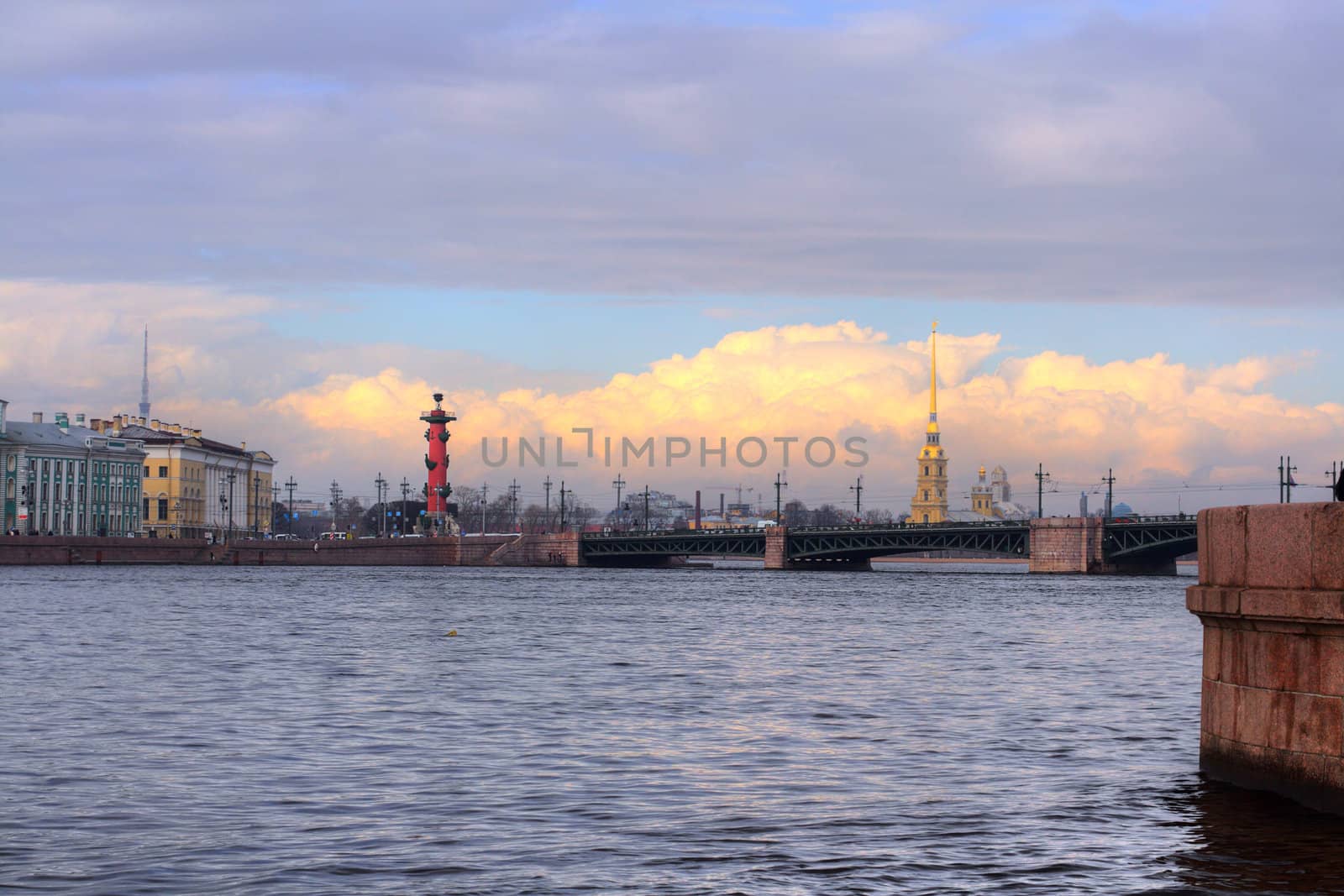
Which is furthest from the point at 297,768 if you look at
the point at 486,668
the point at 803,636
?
the point at 803,636

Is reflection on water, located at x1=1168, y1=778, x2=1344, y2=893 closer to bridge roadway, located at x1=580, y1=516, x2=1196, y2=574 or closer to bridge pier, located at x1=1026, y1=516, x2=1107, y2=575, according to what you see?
bridge roadway, located at x1=580, y1=516, x2=1196, y2=574

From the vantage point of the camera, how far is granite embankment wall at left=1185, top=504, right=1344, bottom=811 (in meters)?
10.8

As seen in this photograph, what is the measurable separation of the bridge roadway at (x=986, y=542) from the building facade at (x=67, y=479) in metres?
37.3

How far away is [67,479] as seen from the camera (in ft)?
385

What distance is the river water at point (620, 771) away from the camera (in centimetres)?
1136

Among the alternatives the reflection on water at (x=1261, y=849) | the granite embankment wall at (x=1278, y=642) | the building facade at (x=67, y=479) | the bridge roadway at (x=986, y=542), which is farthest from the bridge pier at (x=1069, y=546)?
the granite embankment wall at (x=1278, y=642)

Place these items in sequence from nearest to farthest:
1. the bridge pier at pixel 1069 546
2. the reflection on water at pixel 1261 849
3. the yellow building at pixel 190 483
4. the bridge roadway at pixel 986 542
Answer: the reflection on water at pixel 1261 849 → the bridge roadway at pixel 986 542 → the bridge pier at pixel 1069 546 → the yellow building at pixel 190 483

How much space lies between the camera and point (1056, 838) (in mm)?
12531

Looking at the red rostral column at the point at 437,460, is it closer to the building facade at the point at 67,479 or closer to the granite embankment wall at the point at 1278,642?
the building facade at the point at 67,479

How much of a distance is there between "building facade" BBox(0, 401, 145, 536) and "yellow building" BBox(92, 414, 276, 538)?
3.02 m

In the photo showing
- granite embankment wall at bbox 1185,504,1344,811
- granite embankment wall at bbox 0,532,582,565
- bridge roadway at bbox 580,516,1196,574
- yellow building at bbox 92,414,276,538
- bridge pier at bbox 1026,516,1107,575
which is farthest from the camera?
yellow building at bbox 92,414,276,538

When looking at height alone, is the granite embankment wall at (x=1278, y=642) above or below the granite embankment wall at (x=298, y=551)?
above

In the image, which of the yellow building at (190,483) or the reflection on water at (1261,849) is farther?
the yellow building at (190,483)

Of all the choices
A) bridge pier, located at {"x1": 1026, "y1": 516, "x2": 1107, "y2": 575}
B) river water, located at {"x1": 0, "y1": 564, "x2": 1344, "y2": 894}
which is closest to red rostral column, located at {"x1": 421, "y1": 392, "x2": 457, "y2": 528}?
bridge pier, located at {"x1": 1026, "y1": 516, "x2": 1107, "y2": 575}
